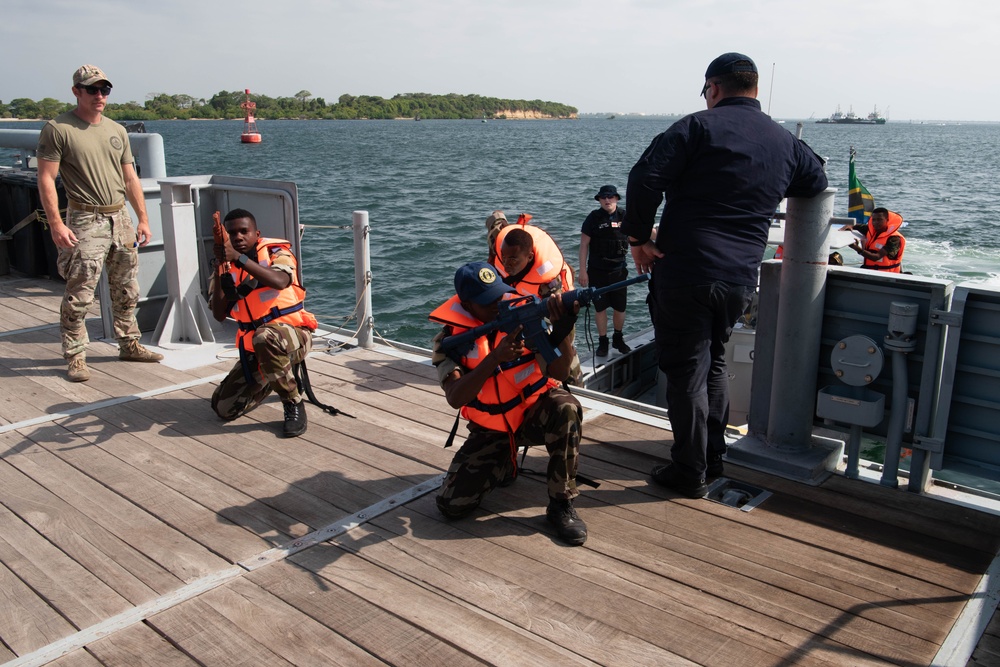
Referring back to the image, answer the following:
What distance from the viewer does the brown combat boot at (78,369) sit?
6.14m

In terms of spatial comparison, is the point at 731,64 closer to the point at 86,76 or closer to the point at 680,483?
the point at 680,483

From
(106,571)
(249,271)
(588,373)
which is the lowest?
(588,373)

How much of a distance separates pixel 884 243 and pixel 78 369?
9485 mm

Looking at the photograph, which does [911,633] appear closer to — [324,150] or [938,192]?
[938,192]

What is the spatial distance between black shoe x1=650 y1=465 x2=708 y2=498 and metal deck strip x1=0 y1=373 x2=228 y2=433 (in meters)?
3.51

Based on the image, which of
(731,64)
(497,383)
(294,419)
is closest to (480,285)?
(497,383)

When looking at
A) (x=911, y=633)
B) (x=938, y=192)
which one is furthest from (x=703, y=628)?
(x=938, y=192)

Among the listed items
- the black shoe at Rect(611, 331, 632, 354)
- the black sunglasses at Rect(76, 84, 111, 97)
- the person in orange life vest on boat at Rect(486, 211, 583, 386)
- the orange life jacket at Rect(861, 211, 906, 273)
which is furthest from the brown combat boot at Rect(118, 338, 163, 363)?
the orange life jacket at Rect(861, 211, 906, 273)

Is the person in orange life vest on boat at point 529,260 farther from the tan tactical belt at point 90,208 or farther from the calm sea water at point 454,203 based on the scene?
the tan tactical belt at point 90,208

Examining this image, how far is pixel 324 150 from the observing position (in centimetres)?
7388

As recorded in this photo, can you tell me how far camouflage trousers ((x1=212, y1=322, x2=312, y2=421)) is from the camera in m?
5.14

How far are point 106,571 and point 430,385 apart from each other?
282cm

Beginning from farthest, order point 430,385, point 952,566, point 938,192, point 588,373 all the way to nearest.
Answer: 1. point 938,192
2. point 588,373
3. point 430,385
4. point 952,566

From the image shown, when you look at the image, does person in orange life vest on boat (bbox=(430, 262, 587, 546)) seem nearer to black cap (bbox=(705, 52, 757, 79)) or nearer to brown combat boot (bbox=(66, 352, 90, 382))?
black cap (bbox=(705, 52, 757, 79))
